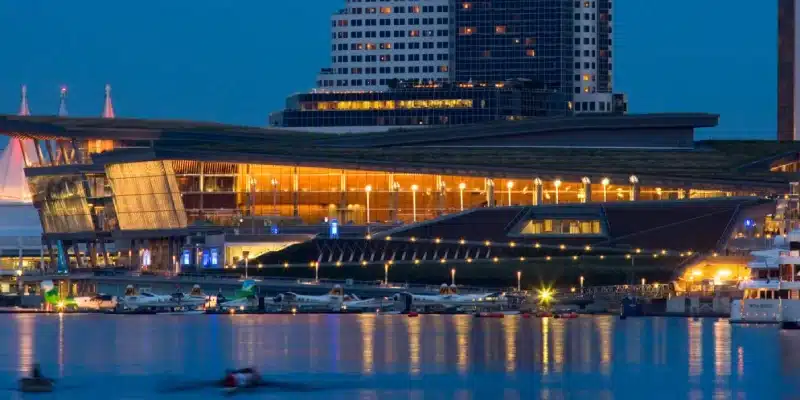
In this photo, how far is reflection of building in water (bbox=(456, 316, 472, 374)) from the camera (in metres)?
110

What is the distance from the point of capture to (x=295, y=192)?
19200cm

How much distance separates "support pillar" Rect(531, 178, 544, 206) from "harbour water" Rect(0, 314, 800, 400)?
35.7 meters

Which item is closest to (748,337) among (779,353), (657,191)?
(779,353)

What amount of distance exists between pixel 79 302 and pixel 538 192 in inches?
1477

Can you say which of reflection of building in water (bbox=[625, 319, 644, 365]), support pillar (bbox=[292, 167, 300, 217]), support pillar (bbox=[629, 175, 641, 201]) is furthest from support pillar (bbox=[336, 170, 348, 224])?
reflection of building in water (bbox=[625, 319, 644, 365])

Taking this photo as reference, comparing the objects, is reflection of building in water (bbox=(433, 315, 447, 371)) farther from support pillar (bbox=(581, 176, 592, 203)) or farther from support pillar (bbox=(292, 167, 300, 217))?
support pillar (bbox=(292, 167, 300, 217))

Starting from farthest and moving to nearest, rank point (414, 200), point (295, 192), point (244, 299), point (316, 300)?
point (295, 192), point (414, 200), point (244, 299), point (316, 300)

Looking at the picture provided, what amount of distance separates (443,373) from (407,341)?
19.3 metres

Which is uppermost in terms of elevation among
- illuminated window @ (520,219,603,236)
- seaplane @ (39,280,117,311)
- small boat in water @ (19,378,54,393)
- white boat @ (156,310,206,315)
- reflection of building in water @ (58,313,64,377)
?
illuminated window @ (520,219,603,236)

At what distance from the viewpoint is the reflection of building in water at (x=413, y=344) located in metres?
110

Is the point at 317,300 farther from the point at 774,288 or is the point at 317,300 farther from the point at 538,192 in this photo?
the point at 774,288

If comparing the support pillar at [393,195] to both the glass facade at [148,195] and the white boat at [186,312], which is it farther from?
the white boat at [186,312]

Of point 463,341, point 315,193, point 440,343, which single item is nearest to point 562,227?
point 315,193

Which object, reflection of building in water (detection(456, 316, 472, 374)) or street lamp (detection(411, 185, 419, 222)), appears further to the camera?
street lamp (detection(411, 185, 419, 222))
